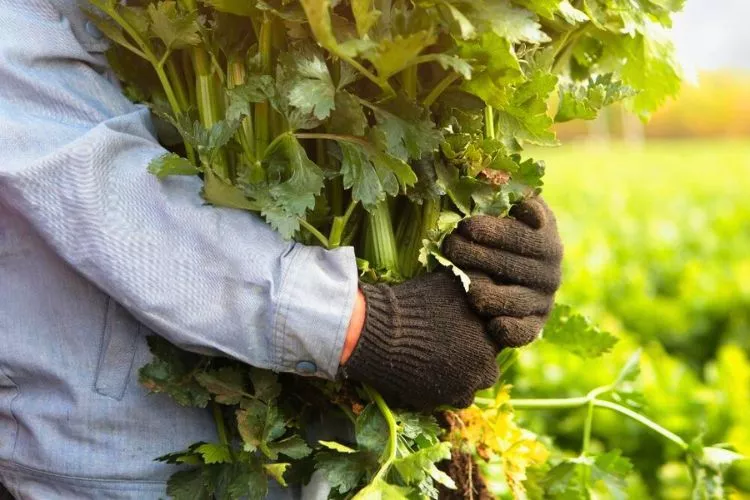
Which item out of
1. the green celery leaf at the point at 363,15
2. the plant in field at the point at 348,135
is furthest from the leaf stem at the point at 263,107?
the green celery leaf at the point at 363,15

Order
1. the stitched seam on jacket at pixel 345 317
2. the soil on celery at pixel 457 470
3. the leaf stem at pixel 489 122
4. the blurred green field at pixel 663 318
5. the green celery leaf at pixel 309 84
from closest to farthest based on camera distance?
1. the green celery leaf at pixel 309 84
2. the stitched seam on jacket at pixel 345 317
3. the leaf stem at pixel 489 122
4. the soil on celery at pixel 457 470
5. the blurred green field at pixel 663 318

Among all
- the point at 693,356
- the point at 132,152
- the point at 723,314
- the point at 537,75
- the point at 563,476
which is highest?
the point at 537,75

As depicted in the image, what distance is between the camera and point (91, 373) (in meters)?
1.41

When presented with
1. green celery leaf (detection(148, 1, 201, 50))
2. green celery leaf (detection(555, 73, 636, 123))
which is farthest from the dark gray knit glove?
green celery leaf (detection(148, 1, 201, 50))

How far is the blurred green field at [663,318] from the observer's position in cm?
306

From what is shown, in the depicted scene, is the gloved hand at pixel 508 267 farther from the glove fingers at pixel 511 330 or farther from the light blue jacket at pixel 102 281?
the light blue jacket at pixel 102 281

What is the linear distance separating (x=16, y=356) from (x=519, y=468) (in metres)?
0.85

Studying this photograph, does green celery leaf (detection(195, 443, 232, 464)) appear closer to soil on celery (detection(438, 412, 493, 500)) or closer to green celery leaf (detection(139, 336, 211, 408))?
green celery leaf (detection(139, 336, 211, 408))

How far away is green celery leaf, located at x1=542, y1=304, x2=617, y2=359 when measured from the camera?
1.77m

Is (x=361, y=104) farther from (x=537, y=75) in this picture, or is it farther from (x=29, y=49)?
(x=29, y=49)

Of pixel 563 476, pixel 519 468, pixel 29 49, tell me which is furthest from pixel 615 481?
pixel 29 49

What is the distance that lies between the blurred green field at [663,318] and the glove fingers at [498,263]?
1.93ft

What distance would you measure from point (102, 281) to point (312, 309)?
292 mm

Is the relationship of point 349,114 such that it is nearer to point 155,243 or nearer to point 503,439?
point 155,243
